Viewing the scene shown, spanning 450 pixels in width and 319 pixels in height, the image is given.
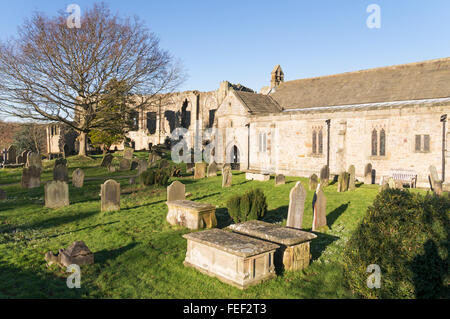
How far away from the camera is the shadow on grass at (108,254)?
23.2 ft

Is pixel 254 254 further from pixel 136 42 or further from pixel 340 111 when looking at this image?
pixel 136 42

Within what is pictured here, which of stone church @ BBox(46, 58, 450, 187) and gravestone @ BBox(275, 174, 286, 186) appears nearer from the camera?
gravestone @ BBox(275, 174, 286, 186)

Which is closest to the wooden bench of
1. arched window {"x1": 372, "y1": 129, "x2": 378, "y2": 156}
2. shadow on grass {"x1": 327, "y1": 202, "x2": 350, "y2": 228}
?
arched window {"x1": 372, "y1": 129, "x2": 378, "y2": 156}

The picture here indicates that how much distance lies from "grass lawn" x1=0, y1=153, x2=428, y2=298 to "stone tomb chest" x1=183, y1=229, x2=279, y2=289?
17 centimetres

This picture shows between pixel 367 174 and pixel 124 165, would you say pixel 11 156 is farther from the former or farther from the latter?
pixel 367 174

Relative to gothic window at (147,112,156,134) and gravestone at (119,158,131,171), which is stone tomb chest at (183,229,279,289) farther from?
gothic window at (147,112,156,134)

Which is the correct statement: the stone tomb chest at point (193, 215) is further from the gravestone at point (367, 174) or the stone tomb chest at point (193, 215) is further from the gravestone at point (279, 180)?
the gravestone at point (367, 174)

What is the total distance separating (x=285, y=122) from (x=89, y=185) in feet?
43.2

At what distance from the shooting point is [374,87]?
22234 millimetres

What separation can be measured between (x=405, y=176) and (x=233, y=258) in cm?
1503

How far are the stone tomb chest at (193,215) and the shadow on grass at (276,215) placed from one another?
6.67 ft

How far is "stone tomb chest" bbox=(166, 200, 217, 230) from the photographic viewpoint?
904 centimetres

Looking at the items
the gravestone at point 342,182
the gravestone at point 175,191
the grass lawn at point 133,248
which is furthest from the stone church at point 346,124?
the gravestone at point 175,191

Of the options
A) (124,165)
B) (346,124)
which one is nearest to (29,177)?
(124,165)
